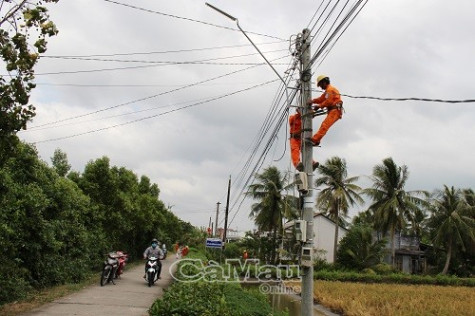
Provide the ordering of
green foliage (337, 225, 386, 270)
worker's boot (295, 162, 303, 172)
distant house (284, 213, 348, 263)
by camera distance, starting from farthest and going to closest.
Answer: distant house (284, 213, 348, 263) < green foliage (337, 225, 386, 270) < worker's boot (295, 162, 303, 172)

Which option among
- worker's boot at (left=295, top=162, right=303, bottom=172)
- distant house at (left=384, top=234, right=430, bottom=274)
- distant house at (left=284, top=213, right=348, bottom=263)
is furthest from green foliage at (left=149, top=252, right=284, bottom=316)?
distant house at (left=384, top=234, right=430, bottom=274)

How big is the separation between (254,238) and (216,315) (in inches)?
1733

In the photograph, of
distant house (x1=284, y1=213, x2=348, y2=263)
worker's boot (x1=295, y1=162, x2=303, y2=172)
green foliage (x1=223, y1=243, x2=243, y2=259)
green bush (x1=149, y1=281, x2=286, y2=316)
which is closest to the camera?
green bush (x1=149, y1=281, x2=286, y2=316)

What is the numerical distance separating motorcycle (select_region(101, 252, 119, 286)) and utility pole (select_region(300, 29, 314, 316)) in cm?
831

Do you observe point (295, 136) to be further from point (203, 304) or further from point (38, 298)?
point (38, 298)

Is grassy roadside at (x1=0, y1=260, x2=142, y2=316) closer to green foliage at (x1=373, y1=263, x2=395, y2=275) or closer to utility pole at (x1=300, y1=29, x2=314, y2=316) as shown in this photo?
utility pole at (x1=300, y1=29, x2=314, y2=316)

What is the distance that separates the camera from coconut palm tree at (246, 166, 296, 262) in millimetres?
45188

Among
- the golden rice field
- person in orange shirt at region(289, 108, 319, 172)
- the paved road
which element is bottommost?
the golden rice field

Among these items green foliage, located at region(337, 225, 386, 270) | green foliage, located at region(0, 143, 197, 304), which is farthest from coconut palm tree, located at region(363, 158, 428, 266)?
green foliage, located at region(0, 143, 197, 304)

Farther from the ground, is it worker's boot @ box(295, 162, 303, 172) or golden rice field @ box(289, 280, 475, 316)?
worker's boot @ box(295, 162, 303, 172)

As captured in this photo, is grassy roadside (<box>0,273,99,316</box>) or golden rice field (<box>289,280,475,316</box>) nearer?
grassy roadside (<box>0,273,99,316</box>)

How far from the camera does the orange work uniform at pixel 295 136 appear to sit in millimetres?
9266

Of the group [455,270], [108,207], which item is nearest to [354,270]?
[455,270]

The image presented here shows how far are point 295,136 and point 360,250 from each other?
35.9m
